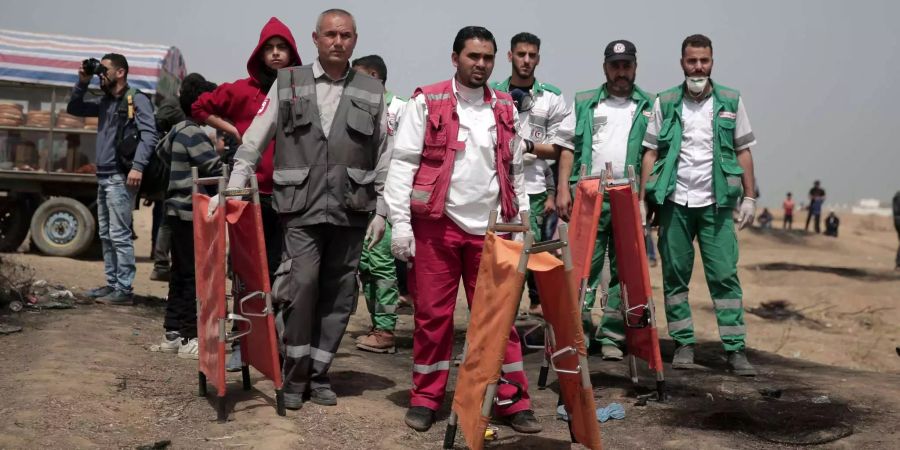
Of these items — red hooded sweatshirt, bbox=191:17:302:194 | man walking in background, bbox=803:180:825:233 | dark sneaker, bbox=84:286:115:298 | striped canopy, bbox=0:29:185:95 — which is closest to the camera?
red hooded sweatshirt, bbox=191:17:302:194

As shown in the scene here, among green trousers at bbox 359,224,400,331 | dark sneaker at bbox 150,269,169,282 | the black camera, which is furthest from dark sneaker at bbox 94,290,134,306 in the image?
dark sneaker at bbox 150,269,169,282

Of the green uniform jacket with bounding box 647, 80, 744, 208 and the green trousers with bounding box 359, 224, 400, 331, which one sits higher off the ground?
the green uniform jacket with bounding box 647, 80, 744, 208

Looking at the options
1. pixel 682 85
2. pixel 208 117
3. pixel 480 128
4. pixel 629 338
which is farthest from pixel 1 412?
pixel 682 85

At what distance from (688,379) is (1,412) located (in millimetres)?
4239

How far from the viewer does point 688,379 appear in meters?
6.55

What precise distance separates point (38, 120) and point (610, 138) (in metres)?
9.99

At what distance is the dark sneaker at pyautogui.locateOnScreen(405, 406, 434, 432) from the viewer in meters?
5.12

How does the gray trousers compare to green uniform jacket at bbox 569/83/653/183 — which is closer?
the gray trousers

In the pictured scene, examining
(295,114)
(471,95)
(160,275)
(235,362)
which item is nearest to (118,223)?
(160,275)

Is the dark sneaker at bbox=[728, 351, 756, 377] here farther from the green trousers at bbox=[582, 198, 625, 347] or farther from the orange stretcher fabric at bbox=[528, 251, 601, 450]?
the orange stretcher fabric at bbox=[528, 251, 601, 450]

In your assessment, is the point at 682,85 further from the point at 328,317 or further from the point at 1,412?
the point at 1,412

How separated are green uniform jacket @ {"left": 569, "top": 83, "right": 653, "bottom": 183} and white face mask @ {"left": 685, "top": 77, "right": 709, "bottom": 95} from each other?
0.37 metres

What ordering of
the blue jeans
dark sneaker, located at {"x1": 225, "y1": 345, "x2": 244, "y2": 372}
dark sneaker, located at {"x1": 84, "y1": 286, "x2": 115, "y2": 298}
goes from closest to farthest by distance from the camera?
dark sneaker, located at {"x1": 225, "y1": 345, "x2": 244, "y2": 372} < the blue jeans < dark sneaker, located at {"x1": 84, "y1": 286, "x2": 115, "y2": 298}

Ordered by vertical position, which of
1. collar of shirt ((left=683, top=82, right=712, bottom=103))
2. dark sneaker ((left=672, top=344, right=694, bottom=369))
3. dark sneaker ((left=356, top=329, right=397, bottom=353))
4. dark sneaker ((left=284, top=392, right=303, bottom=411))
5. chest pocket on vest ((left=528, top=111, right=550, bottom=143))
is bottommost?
dark sneaker ((left=356, top=329, right=397, bottom=353))
